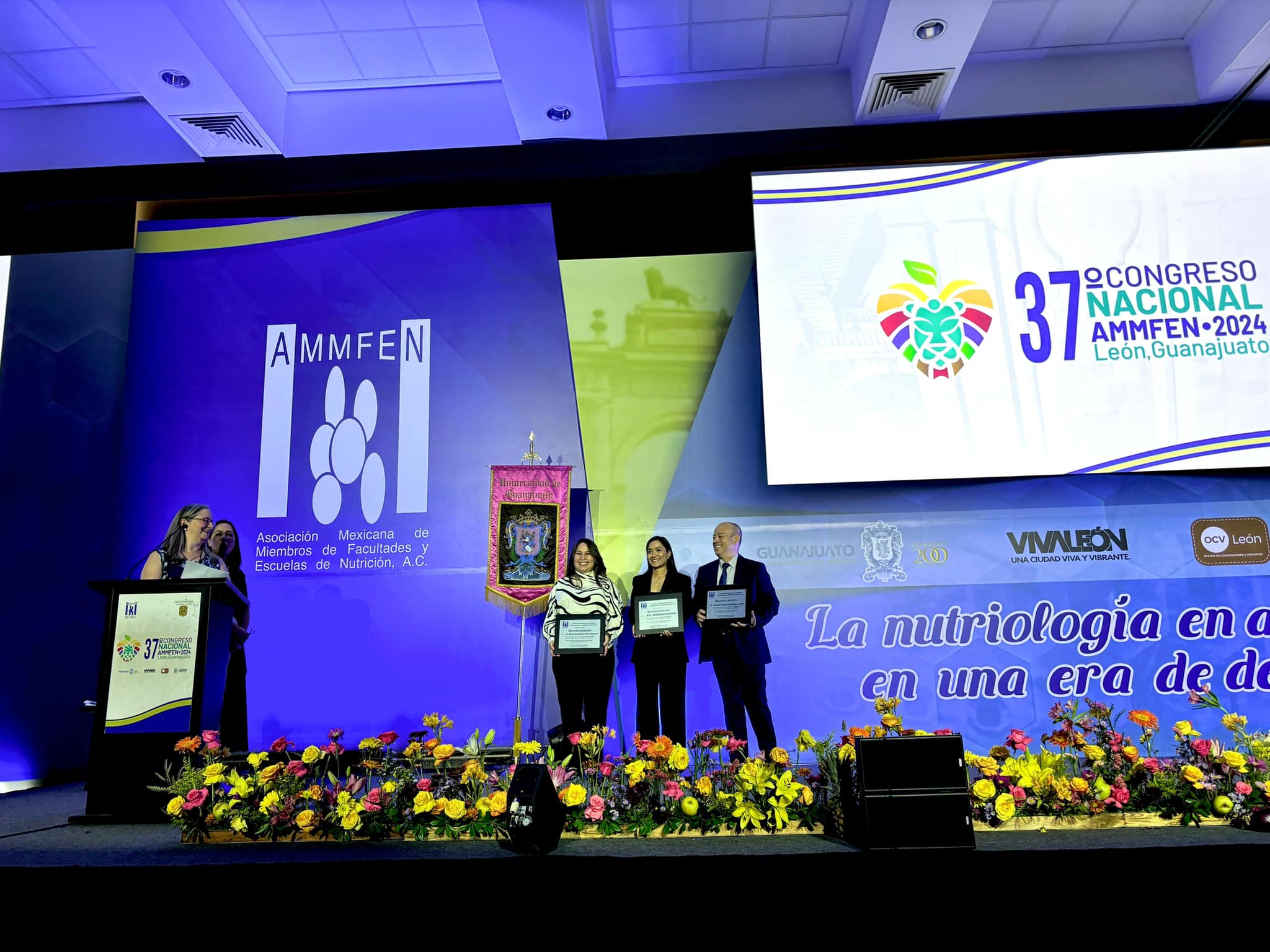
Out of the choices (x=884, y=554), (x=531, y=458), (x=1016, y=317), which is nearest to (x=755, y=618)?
(x=884, y=554)

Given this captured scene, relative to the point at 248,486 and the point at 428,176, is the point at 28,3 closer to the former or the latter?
the point at 428,176

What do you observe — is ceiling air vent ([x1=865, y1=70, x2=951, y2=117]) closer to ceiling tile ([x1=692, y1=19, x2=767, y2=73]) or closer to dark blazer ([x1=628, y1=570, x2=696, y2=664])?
ceiling tile ([x1=692, y1=19, x2=767, y2=73])

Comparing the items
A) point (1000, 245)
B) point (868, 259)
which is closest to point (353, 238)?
point (868, 259)

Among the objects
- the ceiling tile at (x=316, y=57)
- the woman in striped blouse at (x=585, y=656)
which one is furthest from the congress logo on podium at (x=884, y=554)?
the ceiling tile at (x=316, y=57)

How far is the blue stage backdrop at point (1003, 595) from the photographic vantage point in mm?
5039

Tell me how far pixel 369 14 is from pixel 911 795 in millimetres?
4882

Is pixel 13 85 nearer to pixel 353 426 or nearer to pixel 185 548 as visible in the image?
pixel 353 426

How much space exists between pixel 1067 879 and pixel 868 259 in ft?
13.4

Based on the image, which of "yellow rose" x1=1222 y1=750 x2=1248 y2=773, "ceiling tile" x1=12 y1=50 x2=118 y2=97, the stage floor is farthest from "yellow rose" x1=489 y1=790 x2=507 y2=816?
"ceiling tile" x1=12 y1=50 x2=118 y2=97

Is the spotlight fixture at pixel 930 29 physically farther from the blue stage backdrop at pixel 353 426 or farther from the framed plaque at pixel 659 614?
the framed plaque at pixel 659 614

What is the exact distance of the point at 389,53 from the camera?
5242 mm

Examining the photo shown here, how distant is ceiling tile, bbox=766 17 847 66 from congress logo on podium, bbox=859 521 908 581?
2.92 meters

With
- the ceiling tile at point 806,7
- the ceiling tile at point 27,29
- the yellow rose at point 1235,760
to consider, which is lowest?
the yellow rose at point 1235,760

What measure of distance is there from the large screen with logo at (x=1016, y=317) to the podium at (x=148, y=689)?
313 cm
